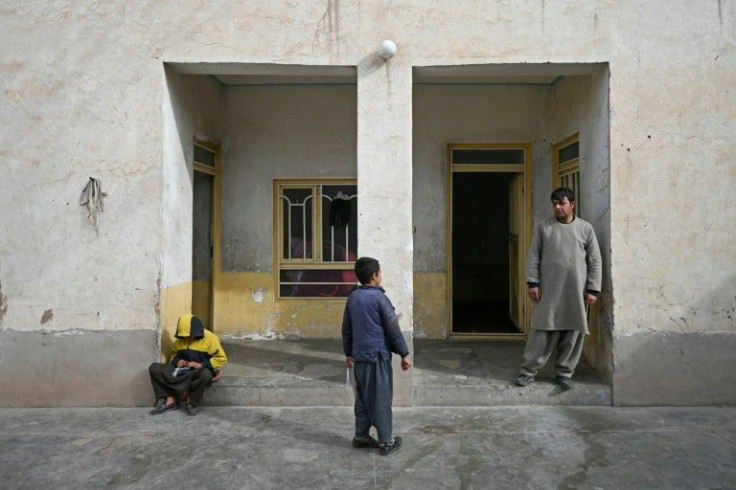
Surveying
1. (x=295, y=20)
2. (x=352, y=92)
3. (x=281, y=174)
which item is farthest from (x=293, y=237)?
(x=295, y=20)

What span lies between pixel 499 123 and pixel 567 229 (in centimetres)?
260

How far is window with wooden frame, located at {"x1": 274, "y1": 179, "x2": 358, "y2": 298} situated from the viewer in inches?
304

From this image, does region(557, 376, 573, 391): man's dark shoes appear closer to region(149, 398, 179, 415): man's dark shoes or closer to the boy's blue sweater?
the boy's blue sweater

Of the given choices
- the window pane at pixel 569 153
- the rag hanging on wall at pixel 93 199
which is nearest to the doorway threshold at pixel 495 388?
the window pane at pixel 569 153

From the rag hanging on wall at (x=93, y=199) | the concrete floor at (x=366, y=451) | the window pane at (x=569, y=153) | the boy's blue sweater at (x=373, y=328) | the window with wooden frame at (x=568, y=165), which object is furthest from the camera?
the window pane at (x=569, y=153)

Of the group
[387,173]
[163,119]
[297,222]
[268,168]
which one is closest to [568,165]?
[387,173]

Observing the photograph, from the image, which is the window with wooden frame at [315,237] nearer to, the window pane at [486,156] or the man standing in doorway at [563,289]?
the window pane at [486,156]

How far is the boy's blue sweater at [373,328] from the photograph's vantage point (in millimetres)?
4223

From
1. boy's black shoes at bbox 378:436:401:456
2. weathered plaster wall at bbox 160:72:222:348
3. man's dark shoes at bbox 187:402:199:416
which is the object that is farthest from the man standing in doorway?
weathered plaster wall at bbox 160:72:222:348

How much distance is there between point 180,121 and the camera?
5.89m

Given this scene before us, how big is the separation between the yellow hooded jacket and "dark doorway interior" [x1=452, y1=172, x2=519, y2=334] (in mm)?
7767

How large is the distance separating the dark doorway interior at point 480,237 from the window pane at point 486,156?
4882mm

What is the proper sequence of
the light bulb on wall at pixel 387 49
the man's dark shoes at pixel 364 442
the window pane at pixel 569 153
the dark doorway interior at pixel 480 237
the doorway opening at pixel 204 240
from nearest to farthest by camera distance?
the man's dark shoes at pixel 364 442 → the light bulb on wall at pixel 387 49 → the window pane at pixel 569 153 → the doorway opening at pixel 204 240 → the dark doorway interior at pixel 480 237

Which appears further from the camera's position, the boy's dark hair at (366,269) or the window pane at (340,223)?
the window pane at (340,223)
